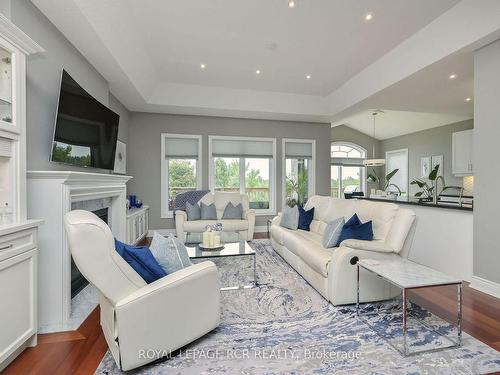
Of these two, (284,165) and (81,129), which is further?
(284,165)

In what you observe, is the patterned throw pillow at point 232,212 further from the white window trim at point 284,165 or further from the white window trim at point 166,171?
the white window trim at point 284,165

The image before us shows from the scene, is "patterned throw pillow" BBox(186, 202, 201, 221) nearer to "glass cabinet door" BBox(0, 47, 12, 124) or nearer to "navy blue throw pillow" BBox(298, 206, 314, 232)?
"navy blue throw pillow" BBox(298, 206, 314, 232)

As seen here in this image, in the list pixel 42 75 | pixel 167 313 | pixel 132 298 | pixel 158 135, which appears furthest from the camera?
pixel 158 135

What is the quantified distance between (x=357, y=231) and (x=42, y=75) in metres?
3.44

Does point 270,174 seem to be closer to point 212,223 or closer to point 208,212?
point 208,212

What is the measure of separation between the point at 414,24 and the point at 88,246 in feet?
13.7

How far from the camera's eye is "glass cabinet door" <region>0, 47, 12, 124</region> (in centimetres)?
192

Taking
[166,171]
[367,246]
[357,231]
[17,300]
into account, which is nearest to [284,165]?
[166,171]

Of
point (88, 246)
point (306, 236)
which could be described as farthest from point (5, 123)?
point (306, 236)

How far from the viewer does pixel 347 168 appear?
9828 mm

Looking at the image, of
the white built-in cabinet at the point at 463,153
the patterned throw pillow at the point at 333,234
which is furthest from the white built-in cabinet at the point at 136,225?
the white built-in cabinet at the point at 463,153

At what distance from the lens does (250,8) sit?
3131 millimetres

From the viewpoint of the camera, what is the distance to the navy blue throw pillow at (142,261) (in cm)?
183

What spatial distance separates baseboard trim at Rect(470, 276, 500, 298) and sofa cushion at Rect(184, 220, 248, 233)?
3393mm
